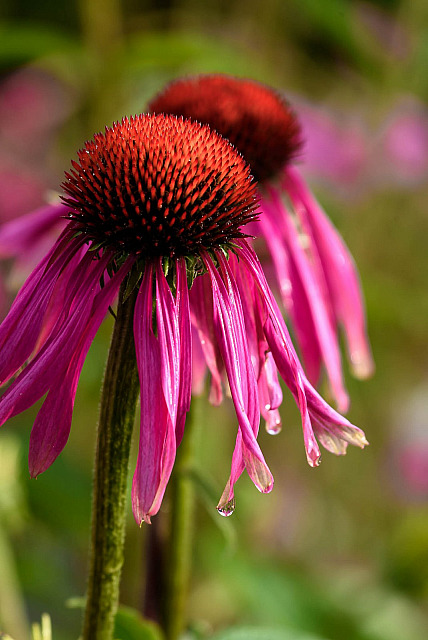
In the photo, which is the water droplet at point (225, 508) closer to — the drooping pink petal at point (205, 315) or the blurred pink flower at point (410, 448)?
the drooping pink petal at point (205, 315)

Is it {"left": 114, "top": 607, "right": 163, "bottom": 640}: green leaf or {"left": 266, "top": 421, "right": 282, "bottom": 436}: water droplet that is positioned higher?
{"left": 266, "top": 421, "right": 282, "bottom": 436}: water droplet

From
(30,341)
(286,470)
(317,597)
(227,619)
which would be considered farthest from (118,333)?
(286,470)

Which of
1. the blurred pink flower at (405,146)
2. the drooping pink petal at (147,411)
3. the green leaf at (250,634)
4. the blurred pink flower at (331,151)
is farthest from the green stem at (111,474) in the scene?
the blurred pink flower at (405,146)

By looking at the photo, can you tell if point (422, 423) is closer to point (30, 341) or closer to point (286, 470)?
point (286, 470)

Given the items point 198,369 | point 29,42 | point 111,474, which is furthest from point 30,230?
point 29,42

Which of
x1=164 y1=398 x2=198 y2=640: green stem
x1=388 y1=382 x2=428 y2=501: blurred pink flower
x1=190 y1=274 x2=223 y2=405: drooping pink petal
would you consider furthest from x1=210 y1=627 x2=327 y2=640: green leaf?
x1=388 y1=382 x2=428 y2=501: blurred pink flower

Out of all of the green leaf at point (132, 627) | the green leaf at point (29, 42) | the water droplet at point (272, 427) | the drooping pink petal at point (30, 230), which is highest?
the green leaf at point (29, 42)

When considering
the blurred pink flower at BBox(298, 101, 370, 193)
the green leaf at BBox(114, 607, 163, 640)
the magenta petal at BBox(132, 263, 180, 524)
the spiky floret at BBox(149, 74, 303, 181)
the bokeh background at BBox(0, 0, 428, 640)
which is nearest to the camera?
the magenta petal at BBox(132, 263, 180, 524)

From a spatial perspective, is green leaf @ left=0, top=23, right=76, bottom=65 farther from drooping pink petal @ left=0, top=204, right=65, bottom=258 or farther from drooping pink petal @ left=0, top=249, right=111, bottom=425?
drooping pink petal @ left=0, top=249, right=111, bottom=425
